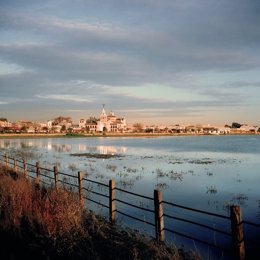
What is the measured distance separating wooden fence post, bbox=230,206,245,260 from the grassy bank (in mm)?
1443

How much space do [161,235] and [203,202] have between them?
9789 mm

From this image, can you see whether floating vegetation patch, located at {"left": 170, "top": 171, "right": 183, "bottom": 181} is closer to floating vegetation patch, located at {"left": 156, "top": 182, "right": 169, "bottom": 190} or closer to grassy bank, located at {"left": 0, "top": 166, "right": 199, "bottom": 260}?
floating vegetation patch, located at {"left": 156, "top": 182, "right": 169, "bottom": 190}

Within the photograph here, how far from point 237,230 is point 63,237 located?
4.66 m

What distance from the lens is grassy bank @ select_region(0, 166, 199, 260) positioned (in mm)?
9711

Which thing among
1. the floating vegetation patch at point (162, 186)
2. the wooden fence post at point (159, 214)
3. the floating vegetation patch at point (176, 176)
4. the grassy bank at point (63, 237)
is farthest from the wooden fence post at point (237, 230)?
the floating vegetation patch at point (176, 176)

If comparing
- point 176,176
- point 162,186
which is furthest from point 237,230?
point 176,176

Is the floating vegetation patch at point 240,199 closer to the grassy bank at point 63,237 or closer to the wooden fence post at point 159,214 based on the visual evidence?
the wooden fence post at point 159,214

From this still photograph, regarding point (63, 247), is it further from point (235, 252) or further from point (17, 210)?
point (235, 252)

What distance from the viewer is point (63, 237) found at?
10.5 meters

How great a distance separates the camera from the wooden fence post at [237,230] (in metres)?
8.80

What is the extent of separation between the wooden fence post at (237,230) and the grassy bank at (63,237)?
1.44m

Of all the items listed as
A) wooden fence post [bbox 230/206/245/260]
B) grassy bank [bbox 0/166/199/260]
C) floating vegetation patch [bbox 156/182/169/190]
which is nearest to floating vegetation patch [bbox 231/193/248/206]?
floating vegetation patch [bbox 156/182/169/190]

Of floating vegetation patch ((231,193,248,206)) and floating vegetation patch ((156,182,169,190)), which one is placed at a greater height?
floating vegetation patch ((156,182,169,190))

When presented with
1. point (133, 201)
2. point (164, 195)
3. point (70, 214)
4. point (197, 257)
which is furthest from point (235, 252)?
point (164, 195)
